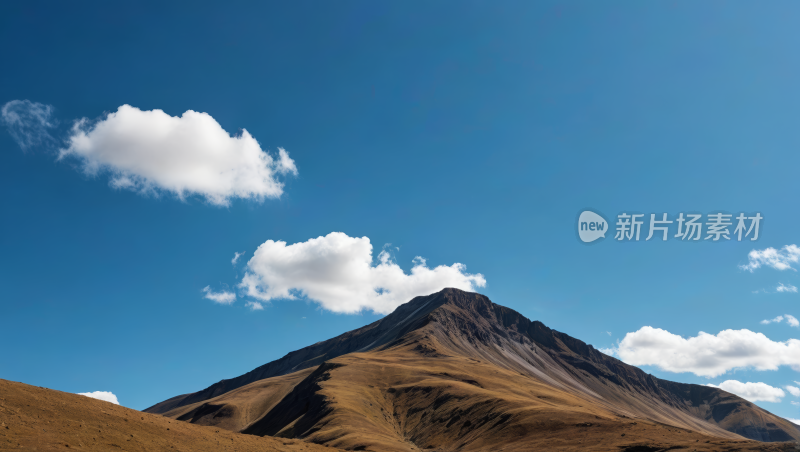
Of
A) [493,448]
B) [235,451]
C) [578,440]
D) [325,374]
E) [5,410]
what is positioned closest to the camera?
[5,410]

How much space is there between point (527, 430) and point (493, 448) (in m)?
7.13

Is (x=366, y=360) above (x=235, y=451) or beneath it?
above

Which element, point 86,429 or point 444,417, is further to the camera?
point 444,417

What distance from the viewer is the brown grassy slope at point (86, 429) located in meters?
34.0

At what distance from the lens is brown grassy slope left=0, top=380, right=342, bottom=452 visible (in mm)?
34031

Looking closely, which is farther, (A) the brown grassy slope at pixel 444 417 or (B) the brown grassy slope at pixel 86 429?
(A) the brown grassy slope at pixel 444 417

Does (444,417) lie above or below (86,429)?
below

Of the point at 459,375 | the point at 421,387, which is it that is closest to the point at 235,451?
the point at 421,387

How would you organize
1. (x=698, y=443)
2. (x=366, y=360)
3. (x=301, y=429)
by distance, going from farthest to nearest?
(x=366, y=360), (x=301, y=429), (x=698, y=443)

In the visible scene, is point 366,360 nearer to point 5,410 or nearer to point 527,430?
point 527,430

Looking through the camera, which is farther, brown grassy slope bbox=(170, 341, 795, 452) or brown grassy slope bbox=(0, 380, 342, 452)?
brown grassy slope bbox=(170, 341, 795, 452)

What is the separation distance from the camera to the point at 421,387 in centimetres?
14025

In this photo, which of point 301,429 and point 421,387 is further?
point 421,387

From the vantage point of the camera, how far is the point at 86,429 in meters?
38.4
